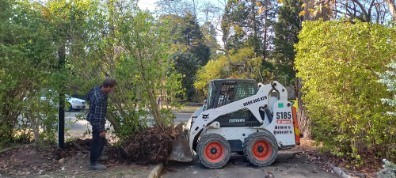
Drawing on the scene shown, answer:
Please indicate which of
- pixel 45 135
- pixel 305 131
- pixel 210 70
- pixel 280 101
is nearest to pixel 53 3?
pixel 45 135

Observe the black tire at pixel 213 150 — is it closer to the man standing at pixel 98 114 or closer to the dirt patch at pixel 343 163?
the man standing at pixel 98 114

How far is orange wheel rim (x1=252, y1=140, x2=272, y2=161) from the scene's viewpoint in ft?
27.4

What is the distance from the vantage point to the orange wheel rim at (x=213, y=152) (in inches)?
324

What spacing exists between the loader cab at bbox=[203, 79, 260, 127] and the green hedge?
1382 millimetres

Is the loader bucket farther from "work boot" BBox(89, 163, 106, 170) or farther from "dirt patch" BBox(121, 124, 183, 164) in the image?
"work boot" BBox(89, 163, 106, 170)

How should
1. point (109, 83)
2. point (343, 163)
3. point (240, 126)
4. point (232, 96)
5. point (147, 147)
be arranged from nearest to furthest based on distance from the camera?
point (109, 83) → point (147, 147) → point (343, 163) → point (240, 126) → point (232, 96)

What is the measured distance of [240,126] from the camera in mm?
8539

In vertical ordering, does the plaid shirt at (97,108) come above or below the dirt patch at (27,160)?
above

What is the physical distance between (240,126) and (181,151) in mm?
1421

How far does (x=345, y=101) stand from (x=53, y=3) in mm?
6388

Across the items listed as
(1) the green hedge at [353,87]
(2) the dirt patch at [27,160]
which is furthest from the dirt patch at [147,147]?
(1) the green hedge at [353,87]

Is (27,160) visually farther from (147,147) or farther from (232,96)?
(232,96)

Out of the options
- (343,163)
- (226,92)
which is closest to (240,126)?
(226,92)

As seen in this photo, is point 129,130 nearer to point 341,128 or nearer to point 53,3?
point 53,3
